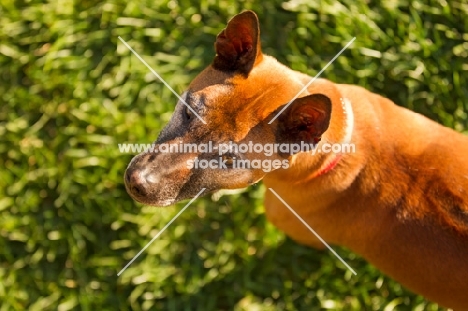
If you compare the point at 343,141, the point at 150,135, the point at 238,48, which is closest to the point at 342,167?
the point at 343,141

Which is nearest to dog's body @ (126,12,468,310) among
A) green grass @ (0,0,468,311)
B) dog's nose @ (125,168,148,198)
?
dog's nose @ (125,168,148,198)

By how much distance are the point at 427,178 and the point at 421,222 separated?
33cm

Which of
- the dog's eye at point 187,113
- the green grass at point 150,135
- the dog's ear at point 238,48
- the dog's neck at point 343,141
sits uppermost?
the dog's ear at point 238,48

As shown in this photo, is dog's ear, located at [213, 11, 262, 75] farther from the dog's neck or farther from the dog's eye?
the dog's neck

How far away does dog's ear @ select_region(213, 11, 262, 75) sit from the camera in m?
3.48

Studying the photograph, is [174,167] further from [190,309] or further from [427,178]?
[190,309]

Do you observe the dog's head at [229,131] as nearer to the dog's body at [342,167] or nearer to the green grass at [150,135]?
the dog's body at [342,167]

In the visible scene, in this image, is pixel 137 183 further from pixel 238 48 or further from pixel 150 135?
pixel 150 135

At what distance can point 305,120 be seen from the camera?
133 inches

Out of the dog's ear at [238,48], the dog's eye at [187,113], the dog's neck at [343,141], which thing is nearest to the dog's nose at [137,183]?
the dog's eye at [187,113]

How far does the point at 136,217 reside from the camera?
5.30 metres

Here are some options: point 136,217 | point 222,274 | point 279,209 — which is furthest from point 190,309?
point 279,209

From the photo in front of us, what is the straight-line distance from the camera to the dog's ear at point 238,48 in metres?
3.48

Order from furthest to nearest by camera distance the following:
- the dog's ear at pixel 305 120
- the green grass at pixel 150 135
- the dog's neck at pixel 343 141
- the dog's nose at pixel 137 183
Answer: the green grass at pixel 150 135
the dog's neck at pixel 343 141
the dog's nose at pixel 137 183
the dog's ear at pixel 305 120
